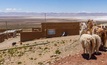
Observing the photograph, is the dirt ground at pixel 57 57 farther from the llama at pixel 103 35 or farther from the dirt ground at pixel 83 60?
the llama at pixel 103 35

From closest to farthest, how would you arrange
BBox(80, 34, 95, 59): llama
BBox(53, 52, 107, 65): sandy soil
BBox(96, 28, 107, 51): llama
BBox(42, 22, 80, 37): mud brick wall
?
BBox(53, 52, 107, 65): sandy soil
BBox(80, 34, 95, 59): llama
BBox(96, 28, 107, 51): llama
BBox(42, 22, 80, 37): mud brick wall

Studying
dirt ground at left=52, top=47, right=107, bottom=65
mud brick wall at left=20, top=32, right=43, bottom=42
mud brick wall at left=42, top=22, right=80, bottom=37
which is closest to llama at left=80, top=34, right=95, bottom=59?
dirt ground at left=52, top=47, right=107, bottom=65

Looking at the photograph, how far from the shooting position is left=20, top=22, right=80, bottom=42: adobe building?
34312 millimetres

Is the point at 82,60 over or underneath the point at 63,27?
underneath

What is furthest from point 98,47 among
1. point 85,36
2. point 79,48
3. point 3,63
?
point 3,63

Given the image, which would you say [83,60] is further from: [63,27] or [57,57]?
[63,27]

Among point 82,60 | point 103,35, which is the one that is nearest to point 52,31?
point 103,35

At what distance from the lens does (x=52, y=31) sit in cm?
3497

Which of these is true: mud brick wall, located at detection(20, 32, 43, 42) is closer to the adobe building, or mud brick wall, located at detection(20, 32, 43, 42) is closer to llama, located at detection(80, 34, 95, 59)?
the adobe building

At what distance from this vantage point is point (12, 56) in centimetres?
2122

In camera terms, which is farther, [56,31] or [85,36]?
[56,31]

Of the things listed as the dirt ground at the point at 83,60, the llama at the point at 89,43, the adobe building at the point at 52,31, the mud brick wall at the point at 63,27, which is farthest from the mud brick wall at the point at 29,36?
the llama at the point at 89,43

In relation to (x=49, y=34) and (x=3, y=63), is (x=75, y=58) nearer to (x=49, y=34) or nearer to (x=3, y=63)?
(x=3, y=63)

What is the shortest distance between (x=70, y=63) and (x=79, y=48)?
2762 millimetres
